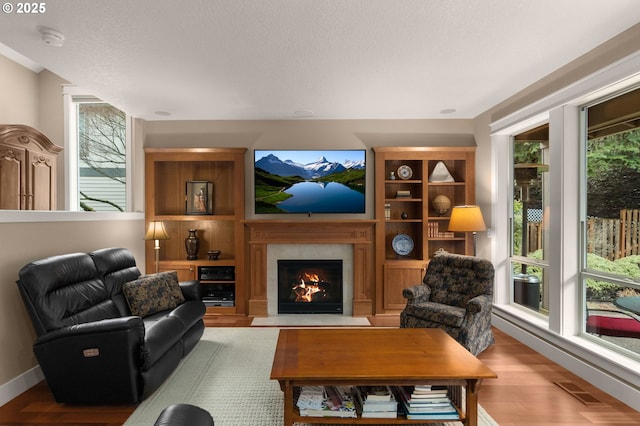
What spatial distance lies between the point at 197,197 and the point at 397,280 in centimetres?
299

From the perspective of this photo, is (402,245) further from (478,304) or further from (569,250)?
(569,250)

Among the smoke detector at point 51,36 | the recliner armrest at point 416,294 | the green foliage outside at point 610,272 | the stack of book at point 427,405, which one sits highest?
the smoke detector at point 51,36

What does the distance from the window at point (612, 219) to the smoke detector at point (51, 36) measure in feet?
14.1

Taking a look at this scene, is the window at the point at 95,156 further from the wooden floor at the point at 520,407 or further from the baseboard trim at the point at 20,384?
the wooden floor at the point at 520,407

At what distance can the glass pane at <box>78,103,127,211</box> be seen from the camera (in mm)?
4859


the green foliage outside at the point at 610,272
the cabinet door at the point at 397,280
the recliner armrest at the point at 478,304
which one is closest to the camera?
the green foliage outside at the point at 610,272

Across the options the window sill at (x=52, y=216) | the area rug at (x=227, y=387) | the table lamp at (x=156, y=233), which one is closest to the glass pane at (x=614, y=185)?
the area rug at (x=227, y=387)

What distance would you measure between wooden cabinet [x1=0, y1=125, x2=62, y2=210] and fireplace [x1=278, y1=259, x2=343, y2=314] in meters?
3.21

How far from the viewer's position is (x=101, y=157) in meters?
4.93

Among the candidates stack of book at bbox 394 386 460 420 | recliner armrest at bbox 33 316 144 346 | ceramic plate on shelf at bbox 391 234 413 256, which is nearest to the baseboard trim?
recliner armrest at bbox 33 316 144 346

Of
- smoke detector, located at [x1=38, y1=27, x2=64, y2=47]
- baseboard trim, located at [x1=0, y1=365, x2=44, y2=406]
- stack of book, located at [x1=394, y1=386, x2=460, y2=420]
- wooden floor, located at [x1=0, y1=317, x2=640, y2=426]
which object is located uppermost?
smoke detector, located at [x1=38, y1=27, x2=64, y2=47]

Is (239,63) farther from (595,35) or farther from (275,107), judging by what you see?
(595,35)

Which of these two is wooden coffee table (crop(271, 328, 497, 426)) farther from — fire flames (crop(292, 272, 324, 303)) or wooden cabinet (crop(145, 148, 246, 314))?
wooden cabinet (crop(145, 148, 246, 314))

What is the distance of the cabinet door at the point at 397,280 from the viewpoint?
4547mm
